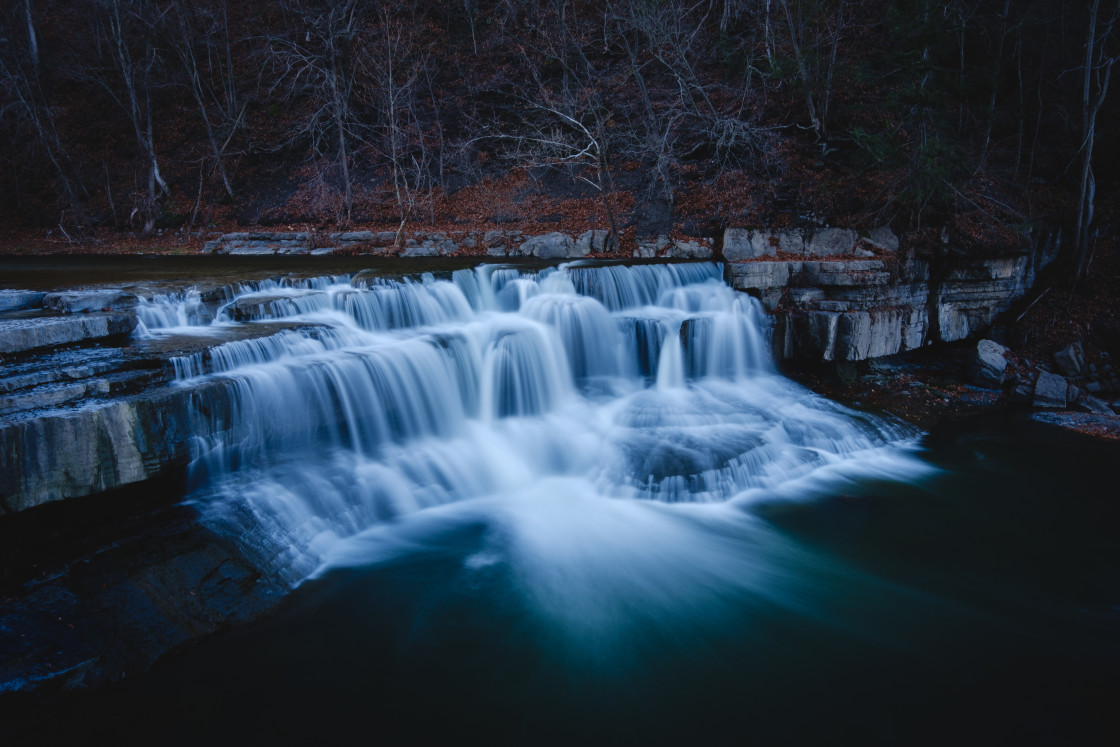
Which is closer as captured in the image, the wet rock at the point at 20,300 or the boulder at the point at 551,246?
the wet rock at the point at 20,300

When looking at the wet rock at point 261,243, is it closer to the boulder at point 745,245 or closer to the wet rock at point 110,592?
the boulder at point 745,245

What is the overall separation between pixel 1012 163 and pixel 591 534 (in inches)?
510

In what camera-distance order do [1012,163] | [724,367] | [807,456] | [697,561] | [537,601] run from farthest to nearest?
1. [1012,163]
2. [724,367]
3. [807,456]
4. [697,561]
5. [537,601]

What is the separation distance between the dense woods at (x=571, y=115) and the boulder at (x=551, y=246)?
1.14 m

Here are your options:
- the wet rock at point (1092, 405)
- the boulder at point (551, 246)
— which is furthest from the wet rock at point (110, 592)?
the wet rock at point (1092, 405)

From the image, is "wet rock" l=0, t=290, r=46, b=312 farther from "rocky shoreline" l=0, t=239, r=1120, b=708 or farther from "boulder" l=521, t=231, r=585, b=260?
"boulder" l=521, t=231, r=585, b=260

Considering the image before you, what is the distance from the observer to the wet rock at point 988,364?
9703 mm

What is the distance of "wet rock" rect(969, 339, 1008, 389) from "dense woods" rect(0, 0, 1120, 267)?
206 centimetres

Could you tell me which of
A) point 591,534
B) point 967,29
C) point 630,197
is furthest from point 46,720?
point 967,29

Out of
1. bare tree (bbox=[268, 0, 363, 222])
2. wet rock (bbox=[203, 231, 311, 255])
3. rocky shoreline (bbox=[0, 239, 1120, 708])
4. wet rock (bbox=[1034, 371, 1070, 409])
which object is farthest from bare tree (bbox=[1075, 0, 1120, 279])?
wet rock (bbox=[203, 231, 311, 255])

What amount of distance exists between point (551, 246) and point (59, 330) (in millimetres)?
9850

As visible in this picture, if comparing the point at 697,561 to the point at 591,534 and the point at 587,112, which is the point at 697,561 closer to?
the point at 591,534

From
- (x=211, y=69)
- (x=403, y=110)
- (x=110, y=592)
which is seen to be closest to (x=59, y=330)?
(x=110, y=592)

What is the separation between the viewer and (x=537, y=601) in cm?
511
